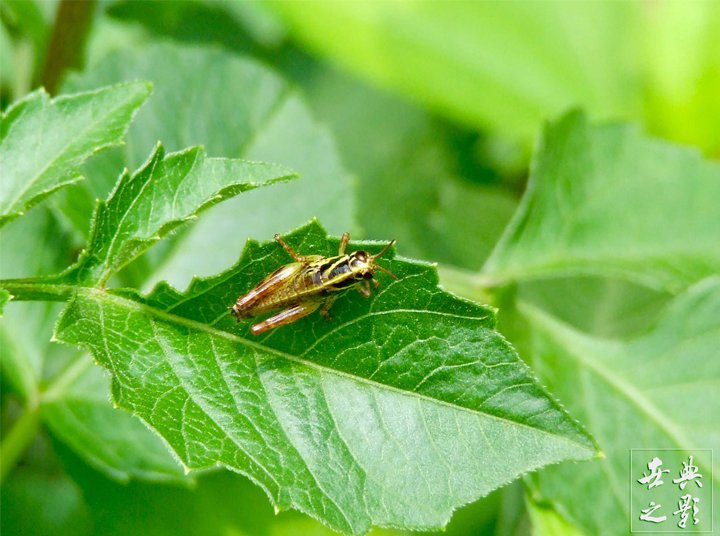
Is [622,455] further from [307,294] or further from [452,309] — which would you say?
[307,294]

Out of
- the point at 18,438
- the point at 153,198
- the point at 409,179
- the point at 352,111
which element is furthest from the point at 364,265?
the point at 352,111

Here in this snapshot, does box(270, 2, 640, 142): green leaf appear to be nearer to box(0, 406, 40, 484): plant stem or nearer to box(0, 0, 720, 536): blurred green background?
box(0, 0, 720, 536): blurred green background

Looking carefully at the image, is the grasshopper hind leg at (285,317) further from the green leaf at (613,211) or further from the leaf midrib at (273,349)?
the green leaf at (613,211)

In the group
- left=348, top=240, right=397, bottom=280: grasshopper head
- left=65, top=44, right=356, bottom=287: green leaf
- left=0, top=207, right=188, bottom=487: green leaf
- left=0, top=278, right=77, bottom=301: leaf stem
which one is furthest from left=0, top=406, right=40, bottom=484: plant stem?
left=348, top=240, right=397, bottom=280: grasshopper head

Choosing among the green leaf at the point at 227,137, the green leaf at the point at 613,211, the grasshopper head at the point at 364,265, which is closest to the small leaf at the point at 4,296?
the grasshopper head at the point at 364,265

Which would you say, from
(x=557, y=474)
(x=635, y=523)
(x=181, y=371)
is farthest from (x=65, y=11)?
(x=635, y=523)
